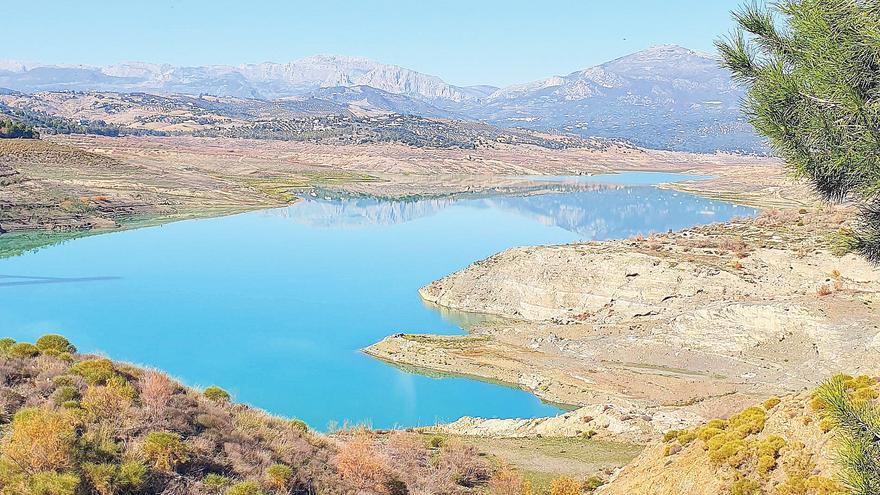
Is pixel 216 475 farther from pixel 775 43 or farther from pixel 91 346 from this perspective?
pixel 91 346

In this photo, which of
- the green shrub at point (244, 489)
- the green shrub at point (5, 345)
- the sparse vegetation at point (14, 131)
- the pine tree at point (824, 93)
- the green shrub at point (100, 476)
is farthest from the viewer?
the sparse vegetation at point (14, 131)

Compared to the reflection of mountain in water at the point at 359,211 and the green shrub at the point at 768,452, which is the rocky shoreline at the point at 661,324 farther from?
the reflection of mountain in water at the point at 359,211

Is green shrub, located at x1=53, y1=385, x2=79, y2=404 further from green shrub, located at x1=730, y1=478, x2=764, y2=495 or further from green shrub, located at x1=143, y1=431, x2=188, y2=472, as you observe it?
green shrub, located at x1=730, y1=478, x2=764, y2=495

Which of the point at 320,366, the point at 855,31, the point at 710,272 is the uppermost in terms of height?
the point at 855,31

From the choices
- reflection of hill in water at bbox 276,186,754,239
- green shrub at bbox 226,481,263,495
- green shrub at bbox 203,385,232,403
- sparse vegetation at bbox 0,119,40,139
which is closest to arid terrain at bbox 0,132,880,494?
green shrub at bbox 226,481,263,495

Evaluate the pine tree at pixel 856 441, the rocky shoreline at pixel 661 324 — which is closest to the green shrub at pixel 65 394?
the pine tree at pixel 856 441

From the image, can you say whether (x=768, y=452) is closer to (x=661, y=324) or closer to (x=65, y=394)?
(x=65, y=394)

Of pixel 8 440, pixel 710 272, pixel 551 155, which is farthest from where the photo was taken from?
pixel 551 155

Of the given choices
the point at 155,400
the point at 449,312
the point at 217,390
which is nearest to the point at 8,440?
the point at 155,400
